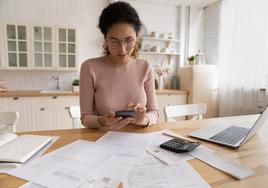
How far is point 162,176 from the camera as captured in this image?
0.55m

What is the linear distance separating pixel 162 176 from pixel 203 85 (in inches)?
107

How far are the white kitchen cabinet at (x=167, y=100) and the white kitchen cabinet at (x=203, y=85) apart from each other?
0.12 m

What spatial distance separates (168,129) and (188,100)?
2.26m

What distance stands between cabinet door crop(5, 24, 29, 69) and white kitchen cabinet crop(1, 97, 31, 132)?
0.49 m

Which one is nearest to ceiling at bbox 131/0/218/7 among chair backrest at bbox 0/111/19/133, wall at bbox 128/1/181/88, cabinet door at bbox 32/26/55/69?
wall at bbox 128/1/181/88

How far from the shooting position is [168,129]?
1018 mm

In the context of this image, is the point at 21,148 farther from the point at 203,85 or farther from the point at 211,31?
the point at 211,31

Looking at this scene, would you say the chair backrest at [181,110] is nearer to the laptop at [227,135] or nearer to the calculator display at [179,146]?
the laptop at [227,135]

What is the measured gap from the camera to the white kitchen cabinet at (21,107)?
2.44 m

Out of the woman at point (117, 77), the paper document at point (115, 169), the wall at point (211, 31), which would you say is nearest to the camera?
the paper document at point (115, 169)

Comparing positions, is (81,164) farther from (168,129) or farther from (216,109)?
(216,109)

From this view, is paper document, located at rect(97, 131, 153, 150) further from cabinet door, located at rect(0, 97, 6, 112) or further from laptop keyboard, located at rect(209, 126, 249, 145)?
cabinet door, located at rect(0, 97, 6, 112)

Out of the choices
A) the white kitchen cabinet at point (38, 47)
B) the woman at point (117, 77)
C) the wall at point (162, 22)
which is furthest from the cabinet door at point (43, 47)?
the woman at point (117, 77)

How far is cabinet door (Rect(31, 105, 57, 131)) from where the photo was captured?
2.53m
